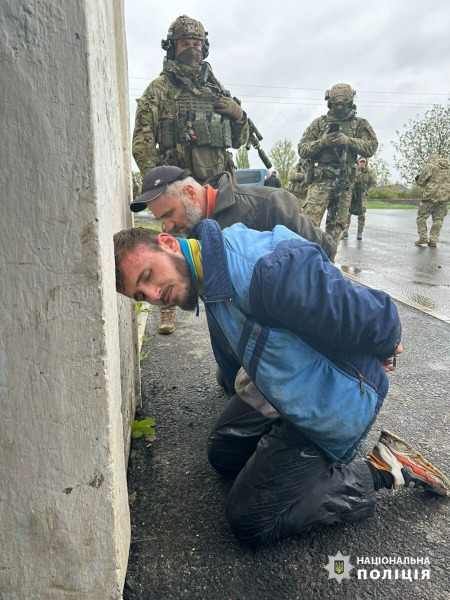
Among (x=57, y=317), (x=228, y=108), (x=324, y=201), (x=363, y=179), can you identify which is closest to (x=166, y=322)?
(x=228, y=108)

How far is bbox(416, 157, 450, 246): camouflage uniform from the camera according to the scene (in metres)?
10.8

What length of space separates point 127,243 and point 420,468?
5.47 ft

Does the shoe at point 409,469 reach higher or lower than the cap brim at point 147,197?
lower

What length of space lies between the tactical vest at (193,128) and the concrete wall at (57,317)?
3020 mm

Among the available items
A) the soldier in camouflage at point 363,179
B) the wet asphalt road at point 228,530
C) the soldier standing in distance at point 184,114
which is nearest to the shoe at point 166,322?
the soldier standing in distance at point 184,114

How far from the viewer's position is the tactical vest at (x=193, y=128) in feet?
14.5

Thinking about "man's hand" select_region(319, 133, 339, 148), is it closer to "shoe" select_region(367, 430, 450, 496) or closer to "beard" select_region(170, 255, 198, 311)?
"shoe" select_region(367, 430, 450, 496)

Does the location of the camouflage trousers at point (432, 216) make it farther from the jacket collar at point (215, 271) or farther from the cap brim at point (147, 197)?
the jacket collar at point (215, 271)

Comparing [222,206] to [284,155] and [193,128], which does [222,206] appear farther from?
[284,155]

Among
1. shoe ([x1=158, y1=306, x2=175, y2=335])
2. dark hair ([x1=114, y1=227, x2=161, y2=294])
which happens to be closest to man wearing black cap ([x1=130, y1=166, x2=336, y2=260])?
dark hair ([x1=114, y1=227, x2=161, y2=294])

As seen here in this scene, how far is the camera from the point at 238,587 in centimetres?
167

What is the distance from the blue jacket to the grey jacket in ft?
2.89

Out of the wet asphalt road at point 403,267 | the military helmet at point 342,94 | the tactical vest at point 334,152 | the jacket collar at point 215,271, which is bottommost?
the wet asphalt road at point 403,267

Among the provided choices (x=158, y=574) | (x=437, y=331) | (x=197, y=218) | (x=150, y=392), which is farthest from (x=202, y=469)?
(x=437, y=331)
